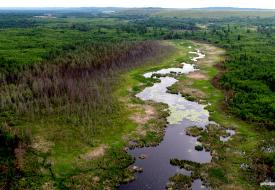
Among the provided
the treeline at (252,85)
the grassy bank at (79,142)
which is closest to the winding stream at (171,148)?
the grassy bank at (79,142)

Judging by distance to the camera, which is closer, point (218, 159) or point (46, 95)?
point (218, 159)

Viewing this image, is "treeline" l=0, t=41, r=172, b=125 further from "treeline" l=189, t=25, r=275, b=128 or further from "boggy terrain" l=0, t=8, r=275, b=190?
"treeline" l=189, t=25, r=275, b=128

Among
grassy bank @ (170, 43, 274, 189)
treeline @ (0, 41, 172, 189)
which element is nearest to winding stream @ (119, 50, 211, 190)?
grassy bank @ (170, 43, 274, 189)

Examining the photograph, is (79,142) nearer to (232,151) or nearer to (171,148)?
(171,148)

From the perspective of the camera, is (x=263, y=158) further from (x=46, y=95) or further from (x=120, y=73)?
(x=120, y=73)

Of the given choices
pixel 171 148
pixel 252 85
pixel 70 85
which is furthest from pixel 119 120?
pixel 252 85

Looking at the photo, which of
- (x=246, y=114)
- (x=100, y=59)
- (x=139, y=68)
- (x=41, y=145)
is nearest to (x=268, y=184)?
(x=246, y=114)

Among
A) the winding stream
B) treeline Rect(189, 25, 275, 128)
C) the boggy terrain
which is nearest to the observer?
the winding stream

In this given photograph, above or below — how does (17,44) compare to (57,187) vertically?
above

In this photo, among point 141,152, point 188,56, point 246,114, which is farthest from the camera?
point 188,56
